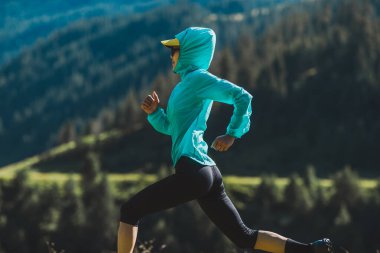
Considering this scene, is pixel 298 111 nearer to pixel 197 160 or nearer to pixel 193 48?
pixel 193 48

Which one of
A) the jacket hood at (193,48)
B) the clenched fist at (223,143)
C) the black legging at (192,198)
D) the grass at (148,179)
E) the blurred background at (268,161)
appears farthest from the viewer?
Result: the grass at (148,179)

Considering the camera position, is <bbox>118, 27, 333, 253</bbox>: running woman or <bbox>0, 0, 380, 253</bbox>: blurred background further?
<bbox>0, 0, 380, 253</bbox>: blurred background

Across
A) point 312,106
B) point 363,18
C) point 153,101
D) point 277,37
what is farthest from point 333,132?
point 153,101

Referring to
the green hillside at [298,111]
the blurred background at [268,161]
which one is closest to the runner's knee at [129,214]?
the blurred background at [268,161]

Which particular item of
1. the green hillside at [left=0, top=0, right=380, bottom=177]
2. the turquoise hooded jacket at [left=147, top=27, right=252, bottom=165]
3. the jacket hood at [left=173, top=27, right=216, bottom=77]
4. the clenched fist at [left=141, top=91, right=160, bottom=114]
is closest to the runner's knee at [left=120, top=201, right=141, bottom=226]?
the turquoise hooded jacket at [left=147, top=27, right=252, bottom=165]

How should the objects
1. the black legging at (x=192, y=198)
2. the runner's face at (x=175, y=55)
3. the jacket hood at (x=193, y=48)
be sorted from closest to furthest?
the black legging at (x=192, y=198) < the jacket hood at (x=193, y=48) < the runner's face at (x=175, y=55)

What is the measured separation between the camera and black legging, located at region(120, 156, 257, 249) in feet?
19.6

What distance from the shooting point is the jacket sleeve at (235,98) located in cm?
595

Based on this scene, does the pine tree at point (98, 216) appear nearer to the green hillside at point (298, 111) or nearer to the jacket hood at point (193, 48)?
the green hillside at point (298, 111)

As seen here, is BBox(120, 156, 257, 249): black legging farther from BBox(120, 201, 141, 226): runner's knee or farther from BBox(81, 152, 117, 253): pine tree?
BBox(81, 152, 117, 253): pine tree

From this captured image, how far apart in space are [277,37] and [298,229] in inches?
3602

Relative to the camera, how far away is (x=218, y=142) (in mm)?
5895

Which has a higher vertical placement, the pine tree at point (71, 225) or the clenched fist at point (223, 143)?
the clenched fist at point (223, 143)

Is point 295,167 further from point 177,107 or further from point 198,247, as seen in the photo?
point 177,107
